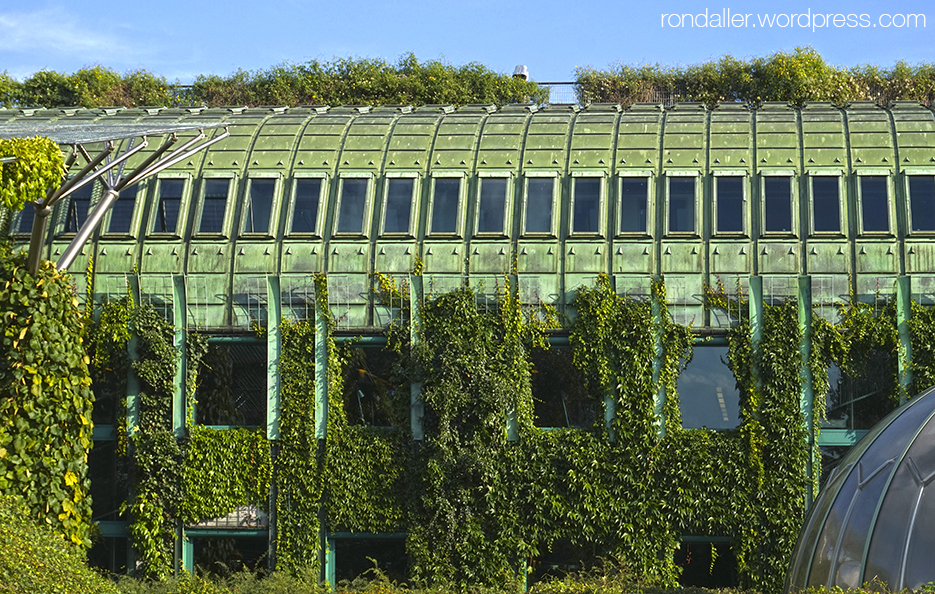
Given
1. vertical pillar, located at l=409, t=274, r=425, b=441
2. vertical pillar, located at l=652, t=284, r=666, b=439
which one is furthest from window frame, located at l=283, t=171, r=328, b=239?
vertical pillar, located at l=652, t=284, r=666, b=439

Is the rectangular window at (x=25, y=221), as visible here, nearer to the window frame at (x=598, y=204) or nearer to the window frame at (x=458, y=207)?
the window frame at (x=458, y=207)

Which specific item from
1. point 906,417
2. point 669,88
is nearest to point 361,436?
point 906,417

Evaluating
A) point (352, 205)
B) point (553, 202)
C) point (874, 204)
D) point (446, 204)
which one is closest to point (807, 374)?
point (874, 204)

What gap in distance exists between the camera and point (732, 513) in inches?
1043

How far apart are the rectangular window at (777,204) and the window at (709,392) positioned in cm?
376

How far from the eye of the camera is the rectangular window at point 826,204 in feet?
92.4

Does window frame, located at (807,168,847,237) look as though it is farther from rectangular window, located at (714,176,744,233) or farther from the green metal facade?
rectangular window, located at (714,176,744,233)

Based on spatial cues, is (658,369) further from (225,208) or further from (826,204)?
(225,208)

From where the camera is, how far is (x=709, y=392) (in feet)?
89.7

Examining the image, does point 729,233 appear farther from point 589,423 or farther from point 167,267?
point 167,267

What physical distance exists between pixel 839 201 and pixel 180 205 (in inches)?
736

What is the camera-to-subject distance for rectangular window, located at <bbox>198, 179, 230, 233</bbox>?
29.9 metres

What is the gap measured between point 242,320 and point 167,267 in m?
2.82

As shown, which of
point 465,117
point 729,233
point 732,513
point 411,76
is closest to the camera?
point 732,513
